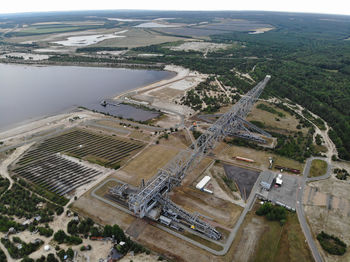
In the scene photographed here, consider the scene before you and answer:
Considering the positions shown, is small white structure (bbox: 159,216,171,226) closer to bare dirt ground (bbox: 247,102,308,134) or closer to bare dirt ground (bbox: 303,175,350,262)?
bare dirt ground (bbox: 303,175,350,262)

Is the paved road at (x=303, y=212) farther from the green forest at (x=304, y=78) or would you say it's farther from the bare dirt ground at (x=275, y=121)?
the bare dirt ground at (x=275, y=121)

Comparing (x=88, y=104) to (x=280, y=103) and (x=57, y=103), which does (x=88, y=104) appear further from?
(x=280, y=103)

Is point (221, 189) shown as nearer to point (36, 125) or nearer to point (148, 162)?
point (148, 162)

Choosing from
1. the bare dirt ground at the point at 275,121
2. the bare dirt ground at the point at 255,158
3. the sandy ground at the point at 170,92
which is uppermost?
the sandy ground at the point at 170,92

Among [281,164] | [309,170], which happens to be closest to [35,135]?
[281,164]

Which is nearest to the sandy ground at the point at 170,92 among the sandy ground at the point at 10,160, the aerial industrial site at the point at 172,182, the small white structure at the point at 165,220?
the aerial industrial site at the point at 172,182

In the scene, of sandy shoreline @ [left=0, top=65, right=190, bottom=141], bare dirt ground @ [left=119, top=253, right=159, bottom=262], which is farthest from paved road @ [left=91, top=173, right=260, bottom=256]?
sandy shoreline @ [left=0, top=65, right=190, bottom=141]
